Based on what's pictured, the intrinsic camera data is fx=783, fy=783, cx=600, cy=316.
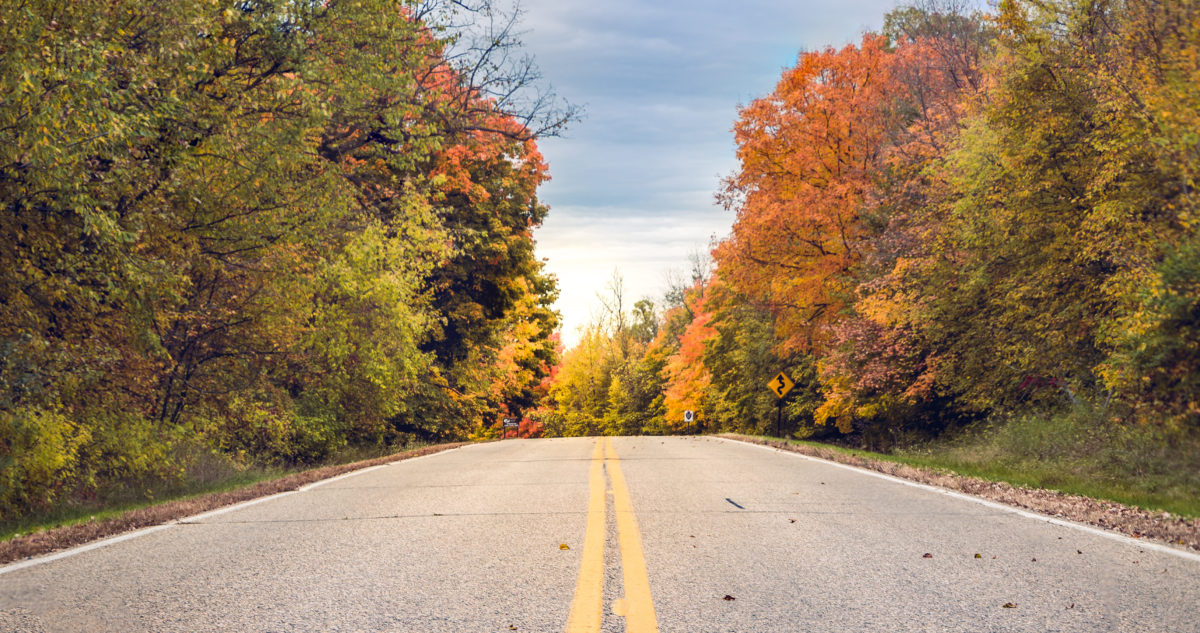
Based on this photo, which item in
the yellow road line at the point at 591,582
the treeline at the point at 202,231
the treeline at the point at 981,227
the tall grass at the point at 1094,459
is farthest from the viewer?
the treeline at the point at 981,227

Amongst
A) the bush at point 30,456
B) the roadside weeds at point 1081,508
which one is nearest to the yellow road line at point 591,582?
the roadside weeds at point 1081,508

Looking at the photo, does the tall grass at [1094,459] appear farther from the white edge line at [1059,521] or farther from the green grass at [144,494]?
the green grass at [144,494]

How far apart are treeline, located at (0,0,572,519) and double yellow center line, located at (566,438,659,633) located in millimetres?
5233

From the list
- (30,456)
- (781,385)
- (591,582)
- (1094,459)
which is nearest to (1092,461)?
(1094,459)

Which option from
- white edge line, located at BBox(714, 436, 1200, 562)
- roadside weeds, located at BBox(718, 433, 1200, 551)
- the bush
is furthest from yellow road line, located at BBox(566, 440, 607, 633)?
the bush

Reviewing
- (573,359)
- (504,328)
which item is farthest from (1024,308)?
(573,359)

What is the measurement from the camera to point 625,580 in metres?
4.39

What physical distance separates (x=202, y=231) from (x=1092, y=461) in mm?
13659

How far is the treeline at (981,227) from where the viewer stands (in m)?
10.5

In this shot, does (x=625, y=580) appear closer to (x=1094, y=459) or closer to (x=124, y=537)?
(x=124, y=537)

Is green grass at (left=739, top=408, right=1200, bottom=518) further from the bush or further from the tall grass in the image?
the bush

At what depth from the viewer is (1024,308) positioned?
14062 millimetres

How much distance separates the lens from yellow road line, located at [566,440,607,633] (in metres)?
3.57

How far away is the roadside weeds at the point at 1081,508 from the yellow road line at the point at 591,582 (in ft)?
13.2
